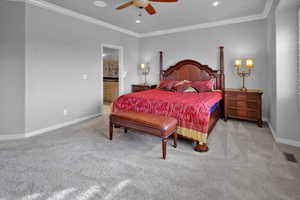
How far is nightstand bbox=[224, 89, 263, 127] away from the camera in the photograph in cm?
367

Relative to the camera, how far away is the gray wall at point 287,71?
266 centimetres

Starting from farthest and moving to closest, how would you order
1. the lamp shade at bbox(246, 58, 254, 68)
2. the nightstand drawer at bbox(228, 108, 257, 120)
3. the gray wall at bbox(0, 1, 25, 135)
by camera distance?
the lamp shade at bbox(246, 58, 254, 68)
the nightstand drawer at bbox(228, 108, 257, 120)
the gray wall at bbox(0, 1, 25, 135)

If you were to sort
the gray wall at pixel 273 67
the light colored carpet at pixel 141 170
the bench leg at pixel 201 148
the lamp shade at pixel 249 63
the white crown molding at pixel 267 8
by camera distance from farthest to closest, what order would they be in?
the lamp shade at pixel 249 63 < the white crown molding at pixel 267 8 < the gray wall at pixel 273 67 < the bench leg at pixel 201 148 < the light colored carpet at pixel 141 170

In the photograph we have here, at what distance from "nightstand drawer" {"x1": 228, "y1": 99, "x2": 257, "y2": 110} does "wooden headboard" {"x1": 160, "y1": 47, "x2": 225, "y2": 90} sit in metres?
0.63

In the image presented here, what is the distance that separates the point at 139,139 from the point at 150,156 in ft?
2.20

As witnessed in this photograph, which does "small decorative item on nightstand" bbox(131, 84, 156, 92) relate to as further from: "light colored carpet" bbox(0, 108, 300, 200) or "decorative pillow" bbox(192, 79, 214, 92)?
"light colored carpet" bbox(0, 108, 300, 200)

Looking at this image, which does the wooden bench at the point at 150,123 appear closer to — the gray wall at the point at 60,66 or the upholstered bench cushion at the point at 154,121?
the upholstered bench cushion at the point at 154,121

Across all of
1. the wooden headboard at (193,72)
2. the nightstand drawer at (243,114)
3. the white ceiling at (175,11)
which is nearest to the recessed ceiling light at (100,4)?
the white ceiling at (175,11)

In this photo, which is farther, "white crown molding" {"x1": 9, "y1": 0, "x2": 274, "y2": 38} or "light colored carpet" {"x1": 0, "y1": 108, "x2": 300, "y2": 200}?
"white crown molding" {"x1": 9, "y1": 0, "x2": 274, "y2": 38}

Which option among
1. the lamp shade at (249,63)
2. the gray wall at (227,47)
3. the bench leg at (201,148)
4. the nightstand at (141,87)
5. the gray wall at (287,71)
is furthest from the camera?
the nightstand at (141,87)

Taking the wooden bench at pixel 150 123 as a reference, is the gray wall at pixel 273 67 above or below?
above

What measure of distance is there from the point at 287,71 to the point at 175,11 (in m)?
2.60

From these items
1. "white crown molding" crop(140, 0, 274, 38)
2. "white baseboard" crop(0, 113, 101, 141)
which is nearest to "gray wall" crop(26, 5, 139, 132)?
"white baseboard" crop(0, 113, 101, 141)

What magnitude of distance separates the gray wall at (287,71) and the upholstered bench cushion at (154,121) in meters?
1.94
